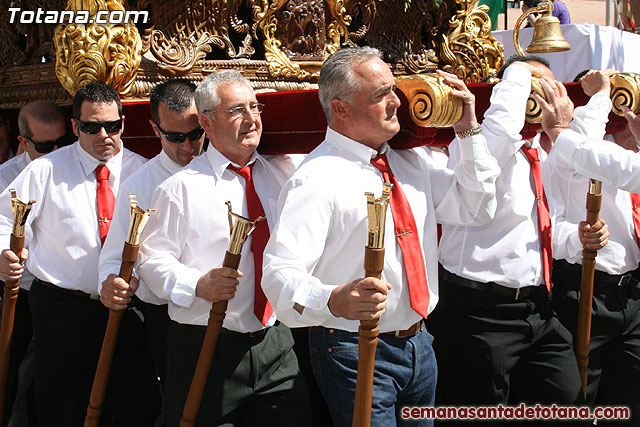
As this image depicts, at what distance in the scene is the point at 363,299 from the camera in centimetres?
211

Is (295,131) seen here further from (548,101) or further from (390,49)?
(390,49)

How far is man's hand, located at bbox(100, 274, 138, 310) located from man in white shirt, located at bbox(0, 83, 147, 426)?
0.55 m

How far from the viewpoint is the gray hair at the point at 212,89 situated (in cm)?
291

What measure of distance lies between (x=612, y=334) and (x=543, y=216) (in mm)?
774

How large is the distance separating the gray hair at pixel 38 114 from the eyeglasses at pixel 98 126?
513 mm

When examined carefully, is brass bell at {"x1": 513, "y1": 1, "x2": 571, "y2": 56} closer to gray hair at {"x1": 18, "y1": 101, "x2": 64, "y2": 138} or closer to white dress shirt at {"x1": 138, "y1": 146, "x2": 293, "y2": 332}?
white dress shirt at {"x1": 138, "y1": 146, "x2": 293, "y2": 332}

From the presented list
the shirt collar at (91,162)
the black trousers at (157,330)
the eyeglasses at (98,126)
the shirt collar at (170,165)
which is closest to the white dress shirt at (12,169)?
the shirt collar at (91,162)

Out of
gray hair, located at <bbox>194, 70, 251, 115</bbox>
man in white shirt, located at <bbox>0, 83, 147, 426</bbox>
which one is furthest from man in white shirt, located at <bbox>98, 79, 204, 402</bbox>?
man in white shirt, located at <bbox>0, 83, 147, 426</bbox>

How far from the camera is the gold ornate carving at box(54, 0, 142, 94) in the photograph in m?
3.55

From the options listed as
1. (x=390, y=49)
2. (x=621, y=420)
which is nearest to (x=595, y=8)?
(x=390, y=49)

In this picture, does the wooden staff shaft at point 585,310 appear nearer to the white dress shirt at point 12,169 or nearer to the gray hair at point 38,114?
the gray hair at point 38,114

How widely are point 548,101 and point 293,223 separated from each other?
1.34 m

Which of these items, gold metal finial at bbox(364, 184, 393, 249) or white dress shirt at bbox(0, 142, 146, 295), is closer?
gold metal finial at bbox(364, 184, 393, 249)

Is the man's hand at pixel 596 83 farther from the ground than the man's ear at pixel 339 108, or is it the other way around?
the man's ear at pixel 339 108
